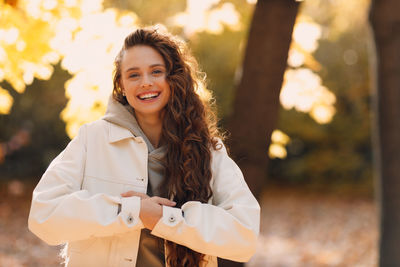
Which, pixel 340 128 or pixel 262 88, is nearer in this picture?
pixel 262 88

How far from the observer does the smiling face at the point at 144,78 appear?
6.91 feet

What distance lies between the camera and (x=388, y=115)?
13.8ft

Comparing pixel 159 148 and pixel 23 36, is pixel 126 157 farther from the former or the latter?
pixel 23 36

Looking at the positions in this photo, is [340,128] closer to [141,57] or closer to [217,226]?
[141,57]

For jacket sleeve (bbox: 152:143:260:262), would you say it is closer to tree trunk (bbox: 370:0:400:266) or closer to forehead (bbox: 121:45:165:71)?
forehead (bbox: 121:45:165:71)

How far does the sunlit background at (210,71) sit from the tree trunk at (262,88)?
0.91 meters

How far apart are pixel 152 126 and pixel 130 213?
513 mm

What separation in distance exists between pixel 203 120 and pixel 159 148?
10.0 inches

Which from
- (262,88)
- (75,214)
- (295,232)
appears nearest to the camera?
(75,214)

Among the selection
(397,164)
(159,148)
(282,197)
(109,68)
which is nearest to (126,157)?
(159,148)

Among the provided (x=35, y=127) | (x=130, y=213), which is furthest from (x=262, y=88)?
(x=35, y=127)

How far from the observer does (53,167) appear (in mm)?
1955

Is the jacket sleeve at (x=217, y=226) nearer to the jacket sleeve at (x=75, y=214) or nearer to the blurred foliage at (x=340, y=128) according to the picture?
the jacket sleeve at (x=75, y=214)

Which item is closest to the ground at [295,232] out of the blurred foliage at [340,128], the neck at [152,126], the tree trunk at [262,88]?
the blurred foliage at [340,128]
